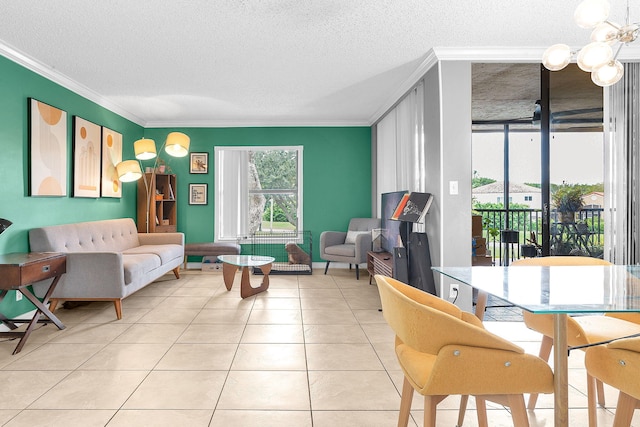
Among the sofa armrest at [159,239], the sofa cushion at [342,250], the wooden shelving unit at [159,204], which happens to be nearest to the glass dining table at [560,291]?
the sofa cushion at [342,250]

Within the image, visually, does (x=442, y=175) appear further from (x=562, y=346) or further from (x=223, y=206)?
(x=223, y=206)

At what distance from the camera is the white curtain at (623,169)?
360 centimetres

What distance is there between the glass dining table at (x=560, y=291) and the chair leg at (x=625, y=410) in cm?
31

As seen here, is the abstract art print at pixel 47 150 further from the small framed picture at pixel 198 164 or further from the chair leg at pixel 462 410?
the chair leg at pixel 462 410

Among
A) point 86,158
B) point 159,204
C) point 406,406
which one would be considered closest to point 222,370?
point 406,406

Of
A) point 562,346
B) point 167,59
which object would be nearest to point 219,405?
point 562,346

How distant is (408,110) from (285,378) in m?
3.46

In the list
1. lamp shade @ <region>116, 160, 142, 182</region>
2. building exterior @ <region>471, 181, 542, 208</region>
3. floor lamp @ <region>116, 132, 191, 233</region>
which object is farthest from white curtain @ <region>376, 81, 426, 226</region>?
lamp shade @ <region>116, 160, 142, 182</region>

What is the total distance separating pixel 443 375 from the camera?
128 cm

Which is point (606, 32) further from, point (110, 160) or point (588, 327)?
point (110, 160)

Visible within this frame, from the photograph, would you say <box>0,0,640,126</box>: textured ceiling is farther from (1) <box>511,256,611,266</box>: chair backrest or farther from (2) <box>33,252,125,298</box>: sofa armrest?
(2) <box>33,252,125,298</box>: sofa armrest

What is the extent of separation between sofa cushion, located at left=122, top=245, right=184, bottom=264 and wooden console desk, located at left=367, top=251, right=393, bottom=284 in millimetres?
2679

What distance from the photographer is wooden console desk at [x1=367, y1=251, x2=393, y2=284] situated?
14.5ft

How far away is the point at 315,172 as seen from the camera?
6875 mm
